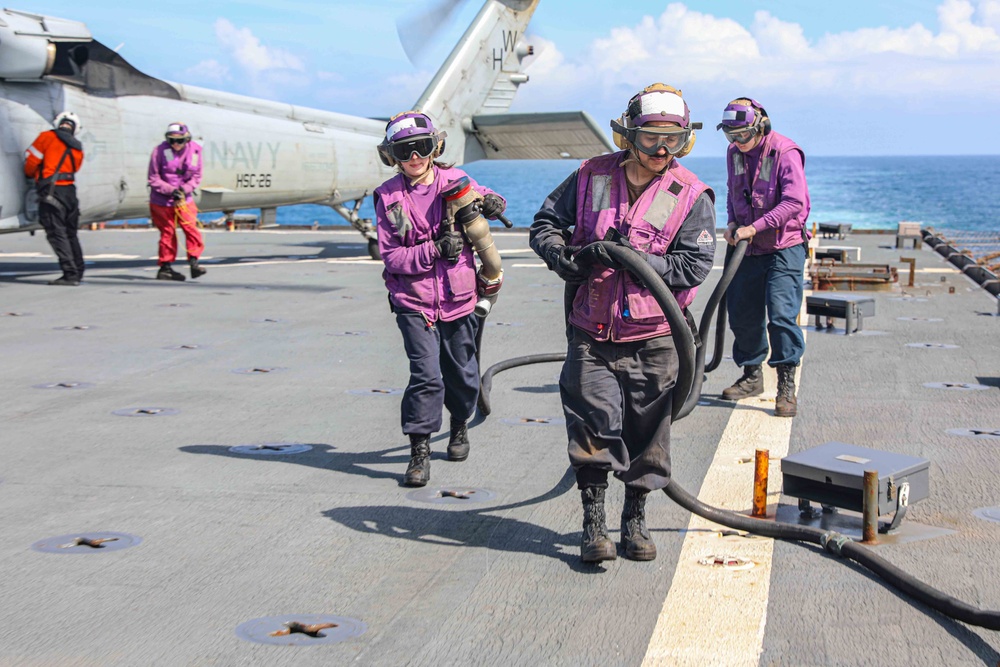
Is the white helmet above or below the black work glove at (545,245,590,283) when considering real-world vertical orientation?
above

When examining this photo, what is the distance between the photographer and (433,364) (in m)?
5.68

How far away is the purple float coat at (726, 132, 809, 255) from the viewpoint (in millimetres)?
7262

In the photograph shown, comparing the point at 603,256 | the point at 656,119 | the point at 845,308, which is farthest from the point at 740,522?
the point at 845,308

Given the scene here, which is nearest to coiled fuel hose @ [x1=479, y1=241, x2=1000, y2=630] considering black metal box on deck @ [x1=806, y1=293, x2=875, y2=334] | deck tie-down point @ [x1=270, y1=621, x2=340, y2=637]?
deck tie-down point @ [x1=270, y1=621, x2=340, y2=637]

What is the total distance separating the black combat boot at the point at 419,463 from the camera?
217 inches

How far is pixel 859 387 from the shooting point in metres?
8.02

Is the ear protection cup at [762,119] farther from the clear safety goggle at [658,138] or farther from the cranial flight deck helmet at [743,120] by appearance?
the clear safety goggle at [658,138]

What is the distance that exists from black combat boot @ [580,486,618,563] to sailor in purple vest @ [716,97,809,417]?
118 inches

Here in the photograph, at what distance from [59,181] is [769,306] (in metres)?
10.4

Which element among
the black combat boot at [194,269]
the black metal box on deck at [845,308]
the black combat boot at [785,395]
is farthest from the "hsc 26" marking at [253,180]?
the black combat boot at [785,395]

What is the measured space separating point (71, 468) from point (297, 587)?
2280 millimetres

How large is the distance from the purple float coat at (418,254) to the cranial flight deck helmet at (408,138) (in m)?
0.14

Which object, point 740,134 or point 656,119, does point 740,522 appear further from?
point 740,134

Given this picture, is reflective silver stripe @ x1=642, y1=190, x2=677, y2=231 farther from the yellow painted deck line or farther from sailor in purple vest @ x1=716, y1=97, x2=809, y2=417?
sailor in purple vest @ x1=716, y1=97, x2=809, y2=417
